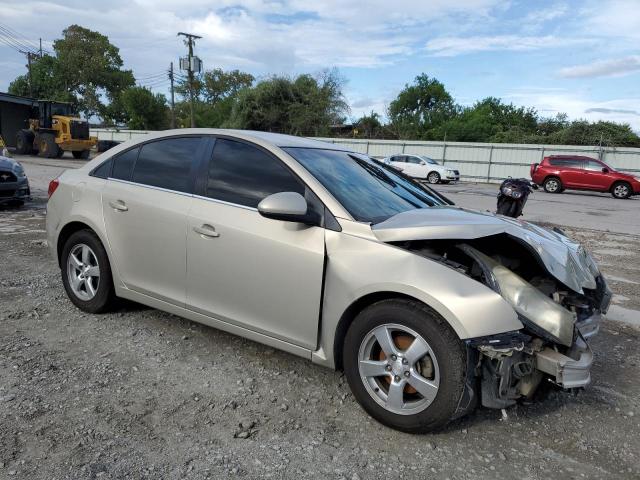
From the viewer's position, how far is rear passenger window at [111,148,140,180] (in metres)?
4.11

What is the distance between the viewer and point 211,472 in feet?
7.93

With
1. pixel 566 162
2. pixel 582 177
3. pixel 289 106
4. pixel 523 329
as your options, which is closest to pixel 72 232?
pixel 523 329

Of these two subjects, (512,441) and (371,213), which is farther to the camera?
(371,213)

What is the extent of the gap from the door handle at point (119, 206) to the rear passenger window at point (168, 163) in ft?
0.69

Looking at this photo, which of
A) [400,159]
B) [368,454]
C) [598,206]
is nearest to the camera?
[368,454]

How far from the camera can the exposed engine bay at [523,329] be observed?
8.42ft

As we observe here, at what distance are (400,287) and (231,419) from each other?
1204 mm

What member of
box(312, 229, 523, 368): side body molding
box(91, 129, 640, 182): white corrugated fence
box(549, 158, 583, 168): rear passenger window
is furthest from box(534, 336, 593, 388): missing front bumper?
box(91, 129, 640, 182): white corrugated fence

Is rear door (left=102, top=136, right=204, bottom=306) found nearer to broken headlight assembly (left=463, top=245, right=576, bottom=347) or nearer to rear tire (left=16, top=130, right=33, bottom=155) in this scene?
broken headlight assembly (left=463, top=245, right=576, bottom=347)

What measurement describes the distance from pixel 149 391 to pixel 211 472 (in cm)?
91

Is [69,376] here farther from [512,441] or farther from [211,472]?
[512,441]

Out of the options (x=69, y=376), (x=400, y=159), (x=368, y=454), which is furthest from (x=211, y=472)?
(x=400, y=159)

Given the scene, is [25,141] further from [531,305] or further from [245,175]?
[531,305]

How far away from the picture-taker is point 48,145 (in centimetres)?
2888
